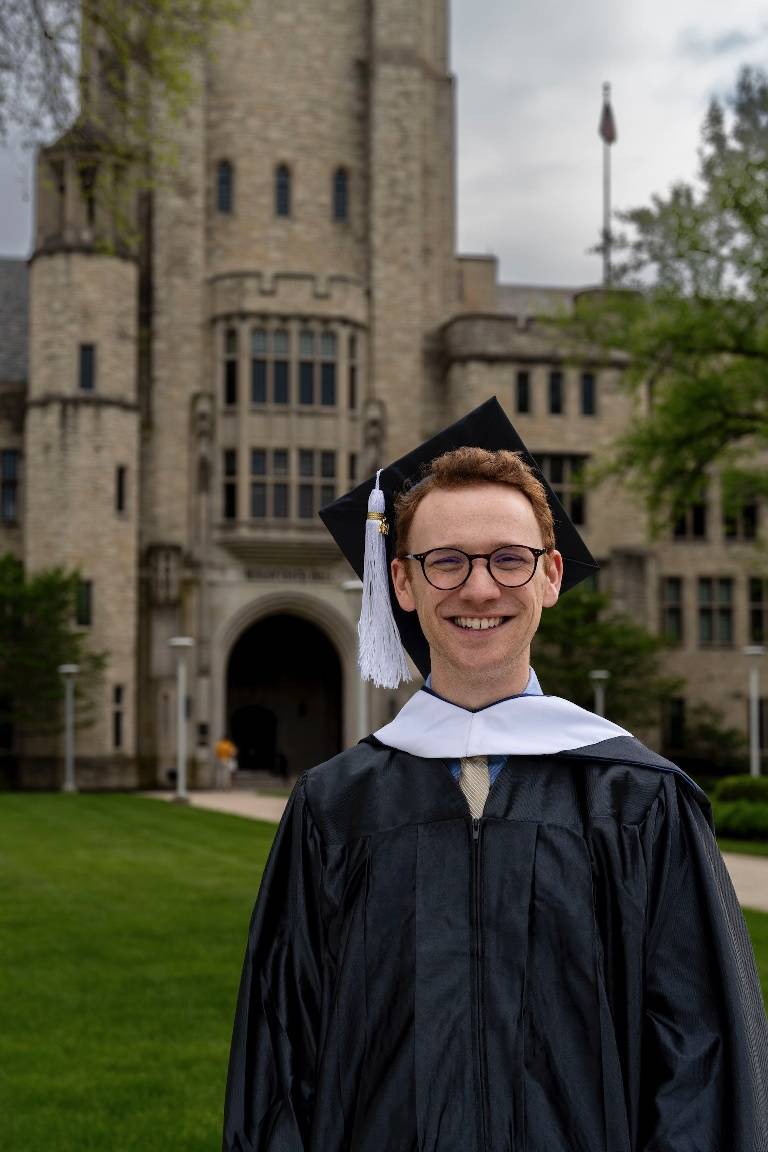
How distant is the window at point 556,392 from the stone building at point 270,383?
8cm

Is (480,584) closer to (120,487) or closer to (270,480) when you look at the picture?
(120,487)

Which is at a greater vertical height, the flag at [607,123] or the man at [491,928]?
the flag at [607,123]

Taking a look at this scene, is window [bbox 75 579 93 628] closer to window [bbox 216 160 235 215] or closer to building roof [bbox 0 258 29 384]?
building roof [bbox 0 258 29 384]

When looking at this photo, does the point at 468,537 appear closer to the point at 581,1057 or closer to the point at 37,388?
the point at 581,1057

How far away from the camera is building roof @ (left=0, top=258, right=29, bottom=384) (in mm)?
40500

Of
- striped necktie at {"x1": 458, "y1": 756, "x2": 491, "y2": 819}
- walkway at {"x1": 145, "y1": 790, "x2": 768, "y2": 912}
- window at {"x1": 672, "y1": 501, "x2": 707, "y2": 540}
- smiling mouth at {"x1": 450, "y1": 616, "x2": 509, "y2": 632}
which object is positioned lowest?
walkway at {"x1": 145, "y1": 790, "x2": 768, "y2": 912}

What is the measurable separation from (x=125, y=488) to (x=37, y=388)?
3.18m

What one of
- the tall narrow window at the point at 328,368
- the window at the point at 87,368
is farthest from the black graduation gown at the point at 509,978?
the tall narrow window at the point at 328,368

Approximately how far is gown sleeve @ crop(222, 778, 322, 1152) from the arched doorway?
40361mm

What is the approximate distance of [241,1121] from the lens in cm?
284

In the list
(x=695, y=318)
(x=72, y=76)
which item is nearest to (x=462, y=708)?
(x=72, y=76)

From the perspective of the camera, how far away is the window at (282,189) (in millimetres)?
39219

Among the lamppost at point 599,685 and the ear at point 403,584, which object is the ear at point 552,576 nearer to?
the ear at point 403,584

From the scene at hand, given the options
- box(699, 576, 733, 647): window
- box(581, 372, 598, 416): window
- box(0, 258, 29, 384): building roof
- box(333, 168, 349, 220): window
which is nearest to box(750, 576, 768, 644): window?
box(699, 576, 733, 647): window
